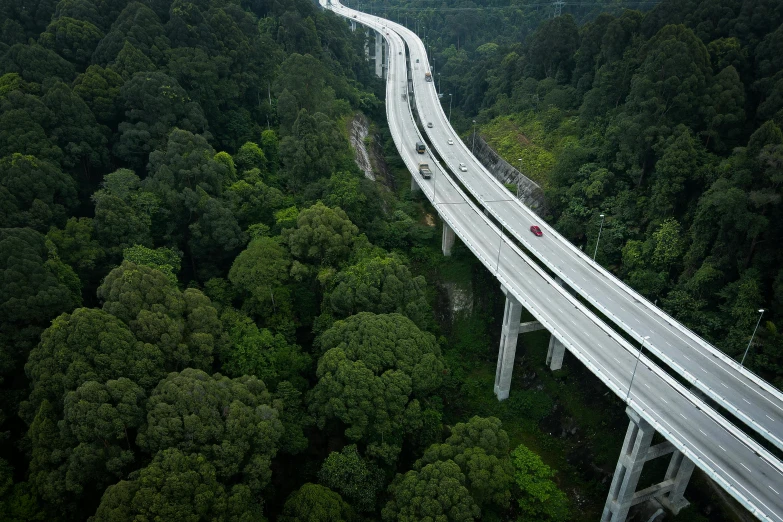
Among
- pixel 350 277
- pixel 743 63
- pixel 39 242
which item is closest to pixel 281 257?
pixel 350 277

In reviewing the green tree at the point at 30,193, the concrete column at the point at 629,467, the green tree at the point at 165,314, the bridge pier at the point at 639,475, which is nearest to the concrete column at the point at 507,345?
the bridge pier at the point at 639,475

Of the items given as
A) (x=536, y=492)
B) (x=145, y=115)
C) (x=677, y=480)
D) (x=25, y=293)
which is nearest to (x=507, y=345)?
(x=536, y=492)

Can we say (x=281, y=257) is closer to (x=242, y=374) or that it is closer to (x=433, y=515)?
(x=242, y=374)

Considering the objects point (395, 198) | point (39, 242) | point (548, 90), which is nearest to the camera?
point (39, 242)

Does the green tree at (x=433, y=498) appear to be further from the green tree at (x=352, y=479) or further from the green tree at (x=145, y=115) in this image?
the green tree at (x=145, y=115)

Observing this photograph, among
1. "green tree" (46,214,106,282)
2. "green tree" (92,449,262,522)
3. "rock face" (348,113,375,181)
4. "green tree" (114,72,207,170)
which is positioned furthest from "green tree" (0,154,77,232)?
"rock face" (348,113,375,181)

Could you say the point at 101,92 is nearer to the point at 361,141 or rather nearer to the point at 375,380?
the point at 361,141
